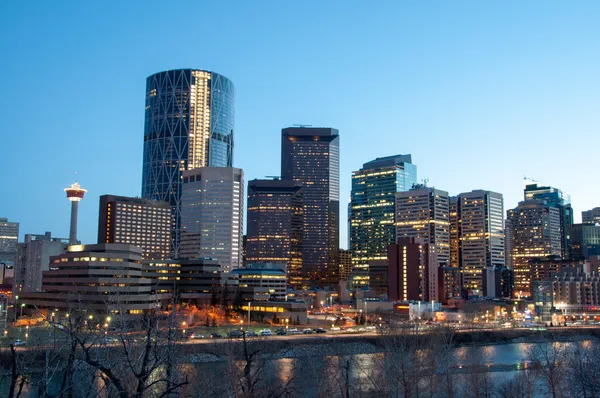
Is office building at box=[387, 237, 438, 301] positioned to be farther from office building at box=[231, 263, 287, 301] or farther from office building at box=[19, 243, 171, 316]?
office building at box=[19, 243, 171, 316]

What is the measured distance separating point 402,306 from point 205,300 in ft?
134

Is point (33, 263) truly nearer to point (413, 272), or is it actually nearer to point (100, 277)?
point (100, 277)

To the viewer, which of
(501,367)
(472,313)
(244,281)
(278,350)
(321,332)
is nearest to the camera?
(501,367)

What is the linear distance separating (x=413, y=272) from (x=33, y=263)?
87318 millimetres

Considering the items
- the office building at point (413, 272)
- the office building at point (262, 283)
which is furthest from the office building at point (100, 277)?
the office building at point (413, 272)

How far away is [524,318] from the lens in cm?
14300

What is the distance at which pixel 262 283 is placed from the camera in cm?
14950

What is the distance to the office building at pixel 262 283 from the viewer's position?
143 m

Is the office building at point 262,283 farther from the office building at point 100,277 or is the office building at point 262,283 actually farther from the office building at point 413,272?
the office building at point 100,277

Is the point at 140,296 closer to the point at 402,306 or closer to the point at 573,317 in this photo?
the point at 402,306

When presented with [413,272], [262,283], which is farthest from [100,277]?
[413,272]

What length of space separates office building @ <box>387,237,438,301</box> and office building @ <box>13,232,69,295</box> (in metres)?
78.2

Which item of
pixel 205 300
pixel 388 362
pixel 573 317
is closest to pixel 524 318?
pixel 573 317

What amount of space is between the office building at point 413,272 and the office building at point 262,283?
27285 mm
